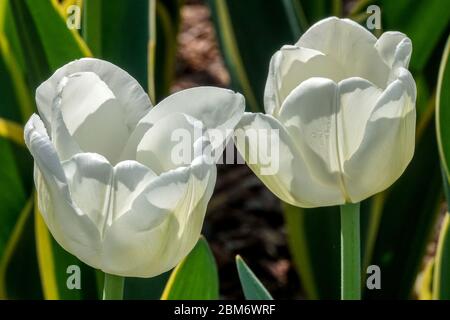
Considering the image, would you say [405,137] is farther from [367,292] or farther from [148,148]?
[367,292]

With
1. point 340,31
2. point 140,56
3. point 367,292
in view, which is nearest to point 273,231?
point 367,292

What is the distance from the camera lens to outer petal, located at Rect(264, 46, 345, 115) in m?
0.60

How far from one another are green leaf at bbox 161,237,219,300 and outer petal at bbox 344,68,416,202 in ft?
0.79

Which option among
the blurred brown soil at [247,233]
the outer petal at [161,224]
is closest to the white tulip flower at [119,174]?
the outer petal at [161,224]

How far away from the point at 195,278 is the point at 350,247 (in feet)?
0.75

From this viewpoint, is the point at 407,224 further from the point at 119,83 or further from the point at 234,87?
the point at 119,83

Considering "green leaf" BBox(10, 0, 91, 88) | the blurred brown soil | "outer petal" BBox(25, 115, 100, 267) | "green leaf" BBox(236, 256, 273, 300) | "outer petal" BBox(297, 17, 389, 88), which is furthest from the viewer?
the blurred brown soil

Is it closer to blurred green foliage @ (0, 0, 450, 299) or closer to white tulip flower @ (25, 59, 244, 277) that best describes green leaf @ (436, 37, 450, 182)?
blurred green foliage @ (0, 0, 450, 299)

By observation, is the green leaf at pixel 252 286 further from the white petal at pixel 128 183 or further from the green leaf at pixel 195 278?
the white petal at pixel 128 183

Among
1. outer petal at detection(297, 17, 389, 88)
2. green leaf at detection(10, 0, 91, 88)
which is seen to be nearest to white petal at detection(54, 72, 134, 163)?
outer petal at detection(297, 17, 389, 88)

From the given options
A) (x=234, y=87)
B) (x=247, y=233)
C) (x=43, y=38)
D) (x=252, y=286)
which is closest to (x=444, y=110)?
(x=252, y=286)

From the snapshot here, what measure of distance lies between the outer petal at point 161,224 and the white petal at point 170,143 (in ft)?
0.06

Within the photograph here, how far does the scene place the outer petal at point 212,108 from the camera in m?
0.56

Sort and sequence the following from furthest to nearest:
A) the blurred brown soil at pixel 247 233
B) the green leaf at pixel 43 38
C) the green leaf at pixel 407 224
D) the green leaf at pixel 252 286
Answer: the blurred brown soil at pixel 247 233, the green leaf at pixel 407 224, the green leaf at pixel 43 38, the green leaf at pixel 252 286
